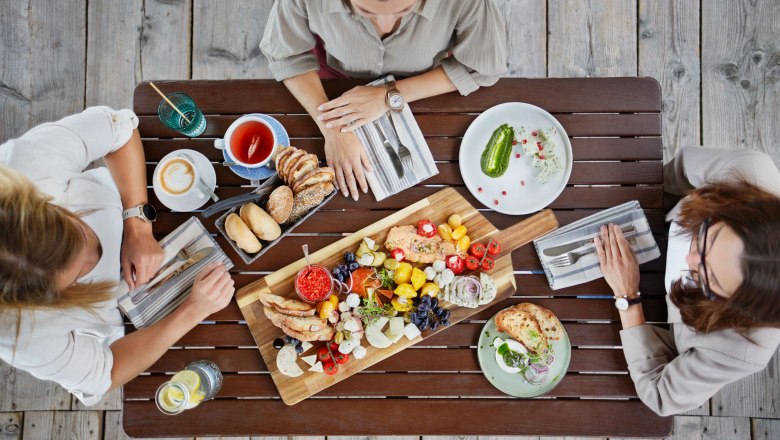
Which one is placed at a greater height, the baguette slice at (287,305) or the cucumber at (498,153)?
the cucumber at (498,153)

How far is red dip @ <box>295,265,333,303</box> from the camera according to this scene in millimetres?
1362

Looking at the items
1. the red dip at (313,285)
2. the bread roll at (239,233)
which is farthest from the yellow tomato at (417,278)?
the bread roll at (239,233)

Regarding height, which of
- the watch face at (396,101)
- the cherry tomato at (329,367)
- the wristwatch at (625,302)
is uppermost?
the watch face at (396,101)

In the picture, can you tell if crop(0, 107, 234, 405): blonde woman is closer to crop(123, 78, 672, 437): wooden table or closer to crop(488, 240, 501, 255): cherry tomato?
crop(123, 78, 672, 437): wooden table

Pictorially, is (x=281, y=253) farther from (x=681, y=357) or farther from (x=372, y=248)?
(x=681, y=357)

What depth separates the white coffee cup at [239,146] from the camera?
1.33 meters

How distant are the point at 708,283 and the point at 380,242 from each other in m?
0.83

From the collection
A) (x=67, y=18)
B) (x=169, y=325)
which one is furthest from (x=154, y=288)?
(x=67, y=18)

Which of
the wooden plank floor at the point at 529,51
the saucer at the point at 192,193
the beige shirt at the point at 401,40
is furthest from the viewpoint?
the wooden plank floor at the point at 529,51

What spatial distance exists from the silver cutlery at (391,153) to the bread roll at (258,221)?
0.37m

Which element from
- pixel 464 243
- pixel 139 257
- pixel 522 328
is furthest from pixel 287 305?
pixel 522 328

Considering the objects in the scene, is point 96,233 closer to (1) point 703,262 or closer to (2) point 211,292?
(2) point 211,292

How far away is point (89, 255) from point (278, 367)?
A: 56 cm

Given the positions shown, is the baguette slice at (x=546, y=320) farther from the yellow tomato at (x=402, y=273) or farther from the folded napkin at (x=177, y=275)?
the folded napkin at (x=177, y=275)
